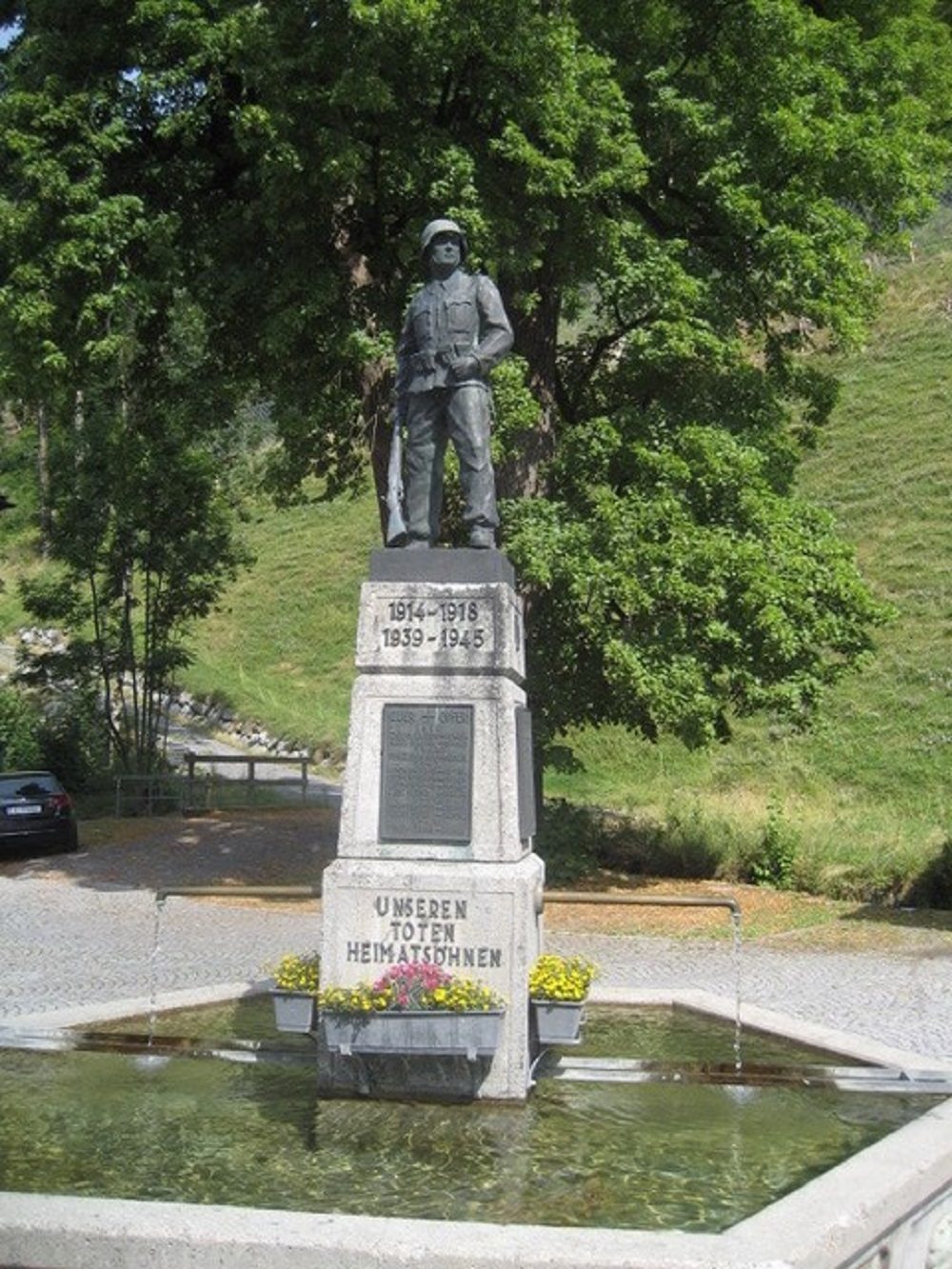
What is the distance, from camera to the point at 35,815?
23.3 meters

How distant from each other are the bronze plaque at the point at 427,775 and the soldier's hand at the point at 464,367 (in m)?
1.92

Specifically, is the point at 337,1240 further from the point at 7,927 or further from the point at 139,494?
the point at 139,494

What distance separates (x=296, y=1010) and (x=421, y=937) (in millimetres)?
792

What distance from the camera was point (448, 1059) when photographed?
782 cm

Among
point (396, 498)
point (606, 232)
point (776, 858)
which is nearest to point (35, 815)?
point (776, 858)

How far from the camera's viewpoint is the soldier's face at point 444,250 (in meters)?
8.83

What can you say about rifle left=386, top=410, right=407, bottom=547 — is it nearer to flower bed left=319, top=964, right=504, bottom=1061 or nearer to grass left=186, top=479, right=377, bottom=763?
flower bed left=319, top=964, right=504, bottom=1061

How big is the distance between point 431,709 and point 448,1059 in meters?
1.85

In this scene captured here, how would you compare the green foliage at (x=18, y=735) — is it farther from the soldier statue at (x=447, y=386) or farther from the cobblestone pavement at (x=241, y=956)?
the soldier statue at (x=447, y=386)

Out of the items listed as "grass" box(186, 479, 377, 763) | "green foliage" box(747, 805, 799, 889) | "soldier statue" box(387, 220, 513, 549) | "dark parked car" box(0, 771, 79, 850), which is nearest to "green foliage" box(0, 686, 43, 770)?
"grass" box(186, 479, 377, 763)

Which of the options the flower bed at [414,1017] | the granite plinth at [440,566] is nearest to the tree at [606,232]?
the granite plinth at [440,566]

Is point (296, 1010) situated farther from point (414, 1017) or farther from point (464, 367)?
point (464, 367)

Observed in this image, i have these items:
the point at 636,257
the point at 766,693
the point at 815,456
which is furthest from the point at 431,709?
the point at 815,456

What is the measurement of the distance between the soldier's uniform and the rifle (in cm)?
5
